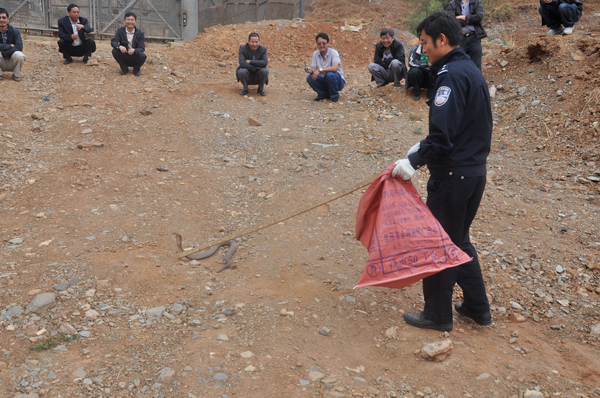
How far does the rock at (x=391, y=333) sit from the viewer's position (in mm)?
2533

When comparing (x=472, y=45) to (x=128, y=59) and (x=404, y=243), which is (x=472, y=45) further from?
(x=128, y=59)

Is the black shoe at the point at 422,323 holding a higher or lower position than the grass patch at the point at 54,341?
higher

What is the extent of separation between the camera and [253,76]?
7738 mm

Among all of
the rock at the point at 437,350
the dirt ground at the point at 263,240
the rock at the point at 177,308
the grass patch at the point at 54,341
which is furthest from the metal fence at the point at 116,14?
the rock at the point at 437,350

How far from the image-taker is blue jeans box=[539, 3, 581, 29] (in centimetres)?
740

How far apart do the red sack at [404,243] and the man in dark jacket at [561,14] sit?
262 inches

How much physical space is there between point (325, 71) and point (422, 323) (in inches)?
214

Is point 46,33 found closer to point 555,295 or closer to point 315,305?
point 315,305

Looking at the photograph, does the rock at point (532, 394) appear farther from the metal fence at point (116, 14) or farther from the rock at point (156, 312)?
the metal fence at point (116, 14)

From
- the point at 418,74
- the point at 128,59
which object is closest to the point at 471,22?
the point at 418,74

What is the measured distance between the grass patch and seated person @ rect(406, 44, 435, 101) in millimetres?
5852

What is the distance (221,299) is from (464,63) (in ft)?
6.13

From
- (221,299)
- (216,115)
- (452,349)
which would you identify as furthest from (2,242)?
(216,115)

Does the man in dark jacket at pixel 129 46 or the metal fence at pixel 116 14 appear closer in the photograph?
the man in dark jacket at pixel 129 46
